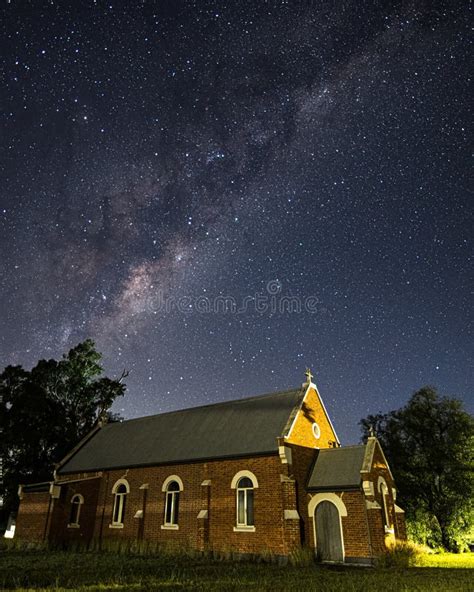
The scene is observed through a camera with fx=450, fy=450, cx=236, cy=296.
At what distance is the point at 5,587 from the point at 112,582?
2864mm

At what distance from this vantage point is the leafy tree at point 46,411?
37.3m

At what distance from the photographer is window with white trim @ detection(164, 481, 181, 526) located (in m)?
24.4

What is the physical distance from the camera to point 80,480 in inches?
1150

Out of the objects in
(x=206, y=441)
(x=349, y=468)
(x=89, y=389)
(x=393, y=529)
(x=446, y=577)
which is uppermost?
(x=89, y=389)

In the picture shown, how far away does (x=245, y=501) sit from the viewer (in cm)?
2200

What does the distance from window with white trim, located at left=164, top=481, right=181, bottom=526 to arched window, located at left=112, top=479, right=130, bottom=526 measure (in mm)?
3467

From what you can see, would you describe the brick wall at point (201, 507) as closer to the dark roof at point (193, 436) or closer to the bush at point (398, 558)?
the dark roof at point (193, 436)

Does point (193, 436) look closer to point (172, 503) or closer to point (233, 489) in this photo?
point (172, 503)

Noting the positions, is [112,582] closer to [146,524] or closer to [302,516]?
[302,516]

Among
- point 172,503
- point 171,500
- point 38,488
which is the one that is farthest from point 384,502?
point 38,488

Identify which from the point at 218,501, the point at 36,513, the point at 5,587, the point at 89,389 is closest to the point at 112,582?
the point at 5,587

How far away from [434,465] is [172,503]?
19688 millimetres

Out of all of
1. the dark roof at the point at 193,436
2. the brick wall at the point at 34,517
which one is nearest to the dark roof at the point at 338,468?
the dark roof at the point at 193,436

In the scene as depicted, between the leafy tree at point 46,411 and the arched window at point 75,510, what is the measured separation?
980cm
